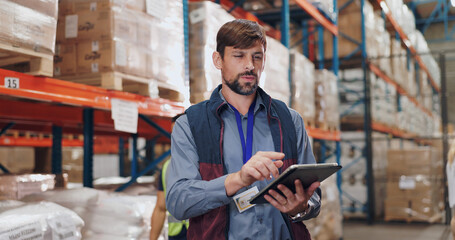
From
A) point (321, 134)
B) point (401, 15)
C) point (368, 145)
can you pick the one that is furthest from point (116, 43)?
point (401, 15)

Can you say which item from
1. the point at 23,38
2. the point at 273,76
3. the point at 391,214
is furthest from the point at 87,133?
the point at 391,214

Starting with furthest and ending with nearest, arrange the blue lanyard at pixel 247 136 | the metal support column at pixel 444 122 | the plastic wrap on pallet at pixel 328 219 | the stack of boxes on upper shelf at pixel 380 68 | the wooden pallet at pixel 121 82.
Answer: the stack of boxes on upper shelf at pixel 380 68 < the metal support column at pixel 444 122 < the plastic wrap on pallet at pixel 328 219 < the wooden pallet at pixel 121 82 < the blue lanyard at pixel 247 136

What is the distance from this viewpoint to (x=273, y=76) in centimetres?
534

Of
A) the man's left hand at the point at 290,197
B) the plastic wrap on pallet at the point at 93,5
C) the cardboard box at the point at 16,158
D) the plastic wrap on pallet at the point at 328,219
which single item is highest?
the plastic wrap on pallet at the point at 93,5

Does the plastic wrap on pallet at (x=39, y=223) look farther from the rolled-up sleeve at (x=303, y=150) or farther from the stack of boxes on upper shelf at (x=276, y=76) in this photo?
the stack of boxes on upper shelf at (x=276, y=76)

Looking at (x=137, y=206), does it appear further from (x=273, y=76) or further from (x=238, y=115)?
(x=273, y=76)

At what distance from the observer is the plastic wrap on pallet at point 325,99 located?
7.59 m

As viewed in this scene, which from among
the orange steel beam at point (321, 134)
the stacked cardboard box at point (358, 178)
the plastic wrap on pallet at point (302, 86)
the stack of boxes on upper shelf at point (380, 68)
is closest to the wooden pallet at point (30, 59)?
the plastic wrap on pallet at point (302, 86)

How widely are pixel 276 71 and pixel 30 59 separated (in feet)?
10.6

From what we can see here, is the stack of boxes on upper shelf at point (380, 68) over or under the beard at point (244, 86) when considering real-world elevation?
over

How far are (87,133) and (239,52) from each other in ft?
8.51

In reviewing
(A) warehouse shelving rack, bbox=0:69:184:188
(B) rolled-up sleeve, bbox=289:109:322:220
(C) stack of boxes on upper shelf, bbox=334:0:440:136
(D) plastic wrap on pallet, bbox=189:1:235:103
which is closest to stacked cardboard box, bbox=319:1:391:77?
(C) stack of boxes on upper shelf, bbox=334:0:440:136

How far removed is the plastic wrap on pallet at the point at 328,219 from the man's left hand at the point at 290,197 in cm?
438

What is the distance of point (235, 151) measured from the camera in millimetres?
1846
